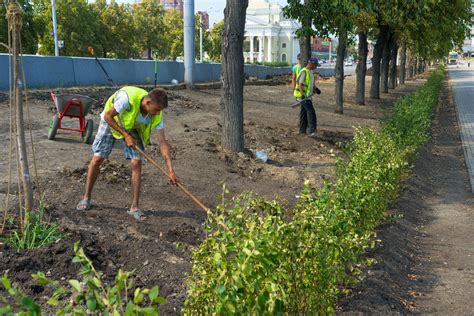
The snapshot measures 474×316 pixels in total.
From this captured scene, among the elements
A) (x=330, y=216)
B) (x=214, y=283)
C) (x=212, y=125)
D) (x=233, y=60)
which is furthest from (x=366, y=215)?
(x=212, y=125)

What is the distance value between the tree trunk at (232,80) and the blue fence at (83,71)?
6561 millimetres

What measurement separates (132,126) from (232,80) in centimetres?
380

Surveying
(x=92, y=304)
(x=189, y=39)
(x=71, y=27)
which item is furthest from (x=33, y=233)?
(x=71, y=27)

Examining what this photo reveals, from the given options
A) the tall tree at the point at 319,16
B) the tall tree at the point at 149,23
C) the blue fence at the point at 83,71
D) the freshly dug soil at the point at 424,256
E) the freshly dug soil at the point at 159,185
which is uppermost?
the tall tree at the point at 149,23

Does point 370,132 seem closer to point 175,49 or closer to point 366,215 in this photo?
point 366,215

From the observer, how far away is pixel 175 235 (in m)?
5.40

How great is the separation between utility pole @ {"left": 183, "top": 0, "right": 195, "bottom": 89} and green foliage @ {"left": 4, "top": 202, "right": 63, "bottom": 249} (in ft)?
47.9

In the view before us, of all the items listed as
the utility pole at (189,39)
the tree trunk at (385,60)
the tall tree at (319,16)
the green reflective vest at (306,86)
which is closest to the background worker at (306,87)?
the green reflective vest at (306,86)

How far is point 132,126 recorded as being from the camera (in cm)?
557

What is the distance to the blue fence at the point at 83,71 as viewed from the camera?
14711mm

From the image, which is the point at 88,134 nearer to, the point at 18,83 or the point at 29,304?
the point at 18,83

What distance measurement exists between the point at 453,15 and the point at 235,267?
806 inches

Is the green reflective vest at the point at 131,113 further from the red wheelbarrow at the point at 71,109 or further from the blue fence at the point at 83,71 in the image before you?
the blue fence at the point at 83,71

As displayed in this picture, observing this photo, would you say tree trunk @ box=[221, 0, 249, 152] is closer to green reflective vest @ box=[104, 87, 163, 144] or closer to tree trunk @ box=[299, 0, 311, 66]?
green reflective vest @ box=[104, 87, 163, 144]
